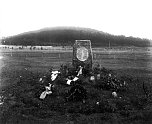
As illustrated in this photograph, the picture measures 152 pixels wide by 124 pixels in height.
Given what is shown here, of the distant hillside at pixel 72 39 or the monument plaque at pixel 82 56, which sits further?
the distant hillside at pixel 72 39

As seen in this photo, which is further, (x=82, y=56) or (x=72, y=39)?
(x=72, y=39)

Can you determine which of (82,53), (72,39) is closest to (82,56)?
(82,53)

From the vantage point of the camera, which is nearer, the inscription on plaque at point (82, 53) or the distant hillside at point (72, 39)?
the inscription on plaque at point (82, 53)

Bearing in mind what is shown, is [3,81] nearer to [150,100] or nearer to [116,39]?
[150,100]

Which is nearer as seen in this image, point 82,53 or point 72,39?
point 82,53

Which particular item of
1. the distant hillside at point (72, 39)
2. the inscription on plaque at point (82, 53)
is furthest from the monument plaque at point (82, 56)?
the distant hillside at point (72, 39)

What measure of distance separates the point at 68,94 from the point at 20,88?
9.92 feet

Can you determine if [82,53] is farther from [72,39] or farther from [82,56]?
[72,39]

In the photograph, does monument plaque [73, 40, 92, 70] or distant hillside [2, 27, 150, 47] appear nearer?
monument plaque [73, 40, 92, 70]

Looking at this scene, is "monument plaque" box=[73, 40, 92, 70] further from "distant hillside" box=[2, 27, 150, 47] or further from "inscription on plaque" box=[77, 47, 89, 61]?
"distant hillside" box=[2, 27, 150, 47]

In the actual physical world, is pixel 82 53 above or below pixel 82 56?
above

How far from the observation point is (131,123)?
8.10 metres

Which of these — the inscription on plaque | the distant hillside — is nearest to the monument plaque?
the inscription on plaque

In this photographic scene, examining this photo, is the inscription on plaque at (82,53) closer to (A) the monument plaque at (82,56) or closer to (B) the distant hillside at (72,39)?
(A) the monument plaque at (82,56)
